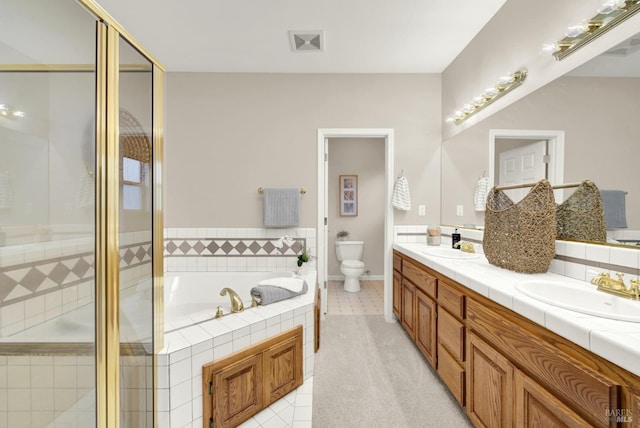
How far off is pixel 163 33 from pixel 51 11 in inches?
59.4

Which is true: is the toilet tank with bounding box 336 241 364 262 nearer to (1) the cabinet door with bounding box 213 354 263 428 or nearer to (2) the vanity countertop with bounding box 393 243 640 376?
(2) the vanity countertop with bounding box 393 243 640 376

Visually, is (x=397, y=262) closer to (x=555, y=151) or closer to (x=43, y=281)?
(x=555, y=151)

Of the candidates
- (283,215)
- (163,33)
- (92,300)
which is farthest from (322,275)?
(163,33)

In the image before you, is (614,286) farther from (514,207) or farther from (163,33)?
(163,33)

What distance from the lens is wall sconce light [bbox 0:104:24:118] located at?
0.80 metres

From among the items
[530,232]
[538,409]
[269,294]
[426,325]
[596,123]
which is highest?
[596,123]

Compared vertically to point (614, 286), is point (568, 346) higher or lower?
lower

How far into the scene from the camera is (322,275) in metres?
2.72

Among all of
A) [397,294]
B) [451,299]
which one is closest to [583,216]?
[451,299]

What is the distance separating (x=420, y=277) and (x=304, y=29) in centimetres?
212

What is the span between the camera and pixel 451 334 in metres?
1.50

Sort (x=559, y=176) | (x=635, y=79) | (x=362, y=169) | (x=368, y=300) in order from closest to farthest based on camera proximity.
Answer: (x=635, y=79) → (x=559, y=176) → (x=368, y=300) → (x=362, y=169)

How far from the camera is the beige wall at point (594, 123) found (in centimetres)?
110

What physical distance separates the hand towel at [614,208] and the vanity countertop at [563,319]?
0.99ft
